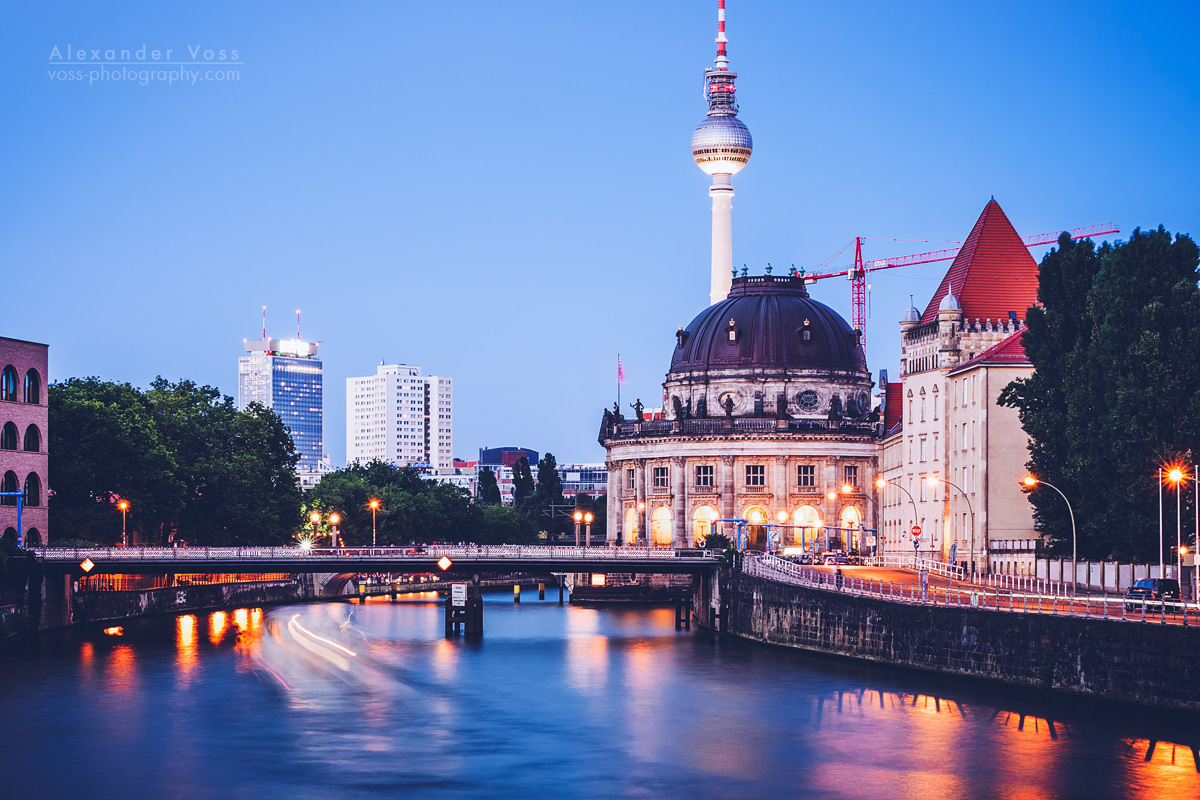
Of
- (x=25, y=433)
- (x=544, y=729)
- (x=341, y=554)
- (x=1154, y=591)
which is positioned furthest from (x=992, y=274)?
(x=25, y=433)

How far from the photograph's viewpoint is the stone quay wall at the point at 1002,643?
69.9 m

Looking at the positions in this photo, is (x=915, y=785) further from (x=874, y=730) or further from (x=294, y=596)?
(x=294, y=596)

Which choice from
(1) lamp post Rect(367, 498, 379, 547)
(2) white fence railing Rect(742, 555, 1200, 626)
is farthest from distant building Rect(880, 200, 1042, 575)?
(1) lamp post Rect(367, 498, 379, 547)

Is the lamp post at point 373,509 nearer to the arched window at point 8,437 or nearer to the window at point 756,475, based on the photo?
the window at point 756,475

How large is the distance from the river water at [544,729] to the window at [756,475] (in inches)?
3288

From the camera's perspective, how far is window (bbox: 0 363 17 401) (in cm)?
12006

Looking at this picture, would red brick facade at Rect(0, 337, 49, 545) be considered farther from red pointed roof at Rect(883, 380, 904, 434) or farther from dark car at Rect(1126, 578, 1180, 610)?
red pointed roof at Rect(883, 380, 904, 434)

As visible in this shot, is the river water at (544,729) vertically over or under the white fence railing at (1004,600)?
under

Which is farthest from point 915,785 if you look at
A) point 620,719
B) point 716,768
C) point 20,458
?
point 20,458

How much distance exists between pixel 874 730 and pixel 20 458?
68390 mm

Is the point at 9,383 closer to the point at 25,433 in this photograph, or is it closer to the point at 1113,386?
the point at 25,433

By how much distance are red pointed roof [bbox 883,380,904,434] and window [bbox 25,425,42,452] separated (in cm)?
8955

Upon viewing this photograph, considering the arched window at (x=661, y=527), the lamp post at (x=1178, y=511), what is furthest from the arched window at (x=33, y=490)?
the arched window at (x=661, y=527)

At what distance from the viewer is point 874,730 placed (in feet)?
245
